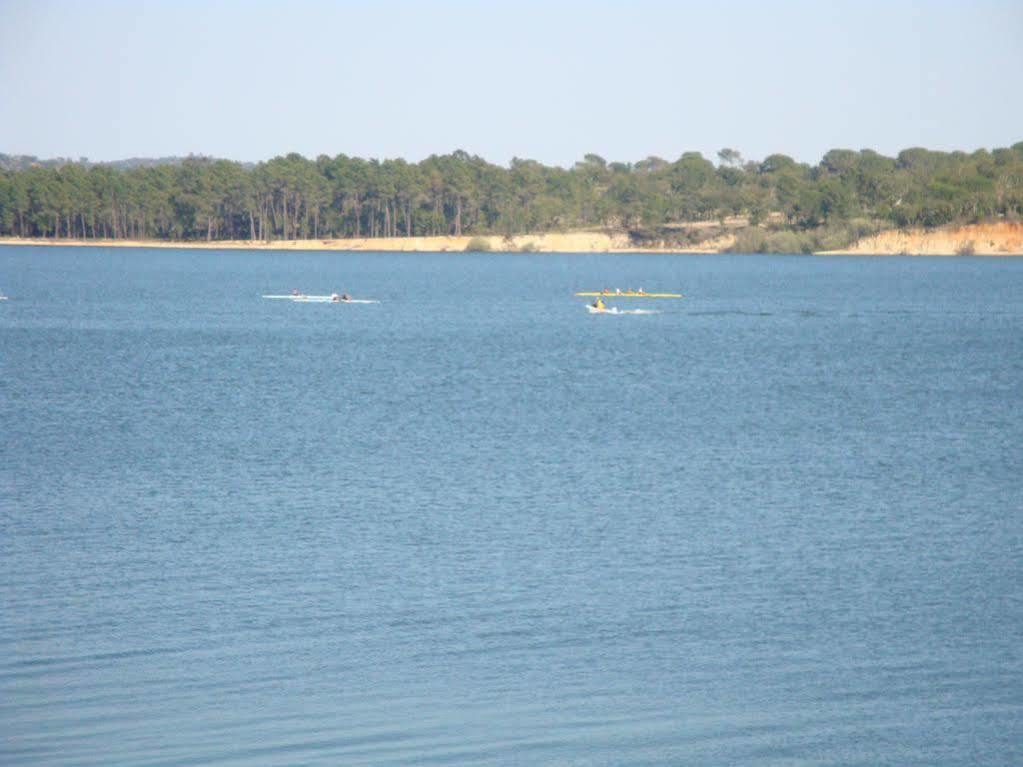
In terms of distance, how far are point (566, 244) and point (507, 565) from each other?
6791 inches

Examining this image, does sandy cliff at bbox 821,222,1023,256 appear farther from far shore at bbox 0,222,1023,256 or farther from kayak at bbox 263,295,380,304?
kayak at bbox 263,295,380,304

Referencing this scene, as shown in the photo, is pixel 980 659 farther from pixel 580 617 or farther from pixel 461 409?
pixel 461 409

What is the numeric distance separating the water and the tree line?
393 feet

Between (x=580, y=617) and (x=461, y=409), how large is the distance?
22951mm

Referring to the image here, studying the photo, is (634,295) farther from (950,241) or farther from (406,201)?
(406,201)

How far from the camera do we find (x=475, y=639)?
19109 millimetres

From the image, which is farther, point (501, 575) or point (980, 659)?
point (501, 575)

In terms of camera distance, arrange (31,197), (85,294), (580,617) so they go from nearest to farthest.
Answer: (580,617), (85,294), (31,197)

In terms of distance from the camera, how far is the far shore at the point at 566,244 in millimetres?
168375

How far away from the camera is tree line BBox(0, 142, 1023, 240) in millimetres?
170750

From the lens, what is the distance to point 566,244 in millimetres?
193875

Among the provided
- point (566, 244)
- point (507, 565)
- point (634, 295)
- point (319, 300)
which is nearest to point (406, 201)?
point (566, 244)

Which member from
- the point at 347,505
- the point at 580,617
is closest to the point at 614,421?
the point at 347,505

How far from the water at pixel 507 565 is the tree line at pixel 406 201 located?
11984 centimetres
